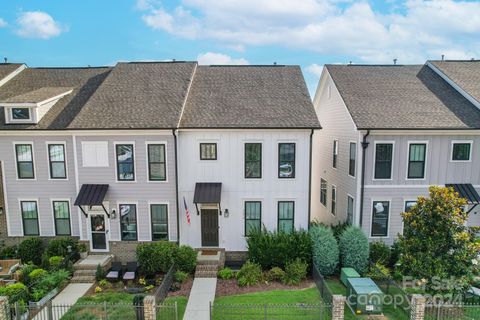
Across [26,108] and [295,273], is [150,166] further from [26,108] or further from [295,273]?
[295,273]

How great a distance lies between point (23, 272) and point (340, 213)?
16.4 metres

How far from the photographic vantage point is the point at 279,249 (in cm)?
1567

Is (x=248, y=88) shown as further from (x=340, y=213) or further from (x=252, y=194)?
(x=340, y=213)

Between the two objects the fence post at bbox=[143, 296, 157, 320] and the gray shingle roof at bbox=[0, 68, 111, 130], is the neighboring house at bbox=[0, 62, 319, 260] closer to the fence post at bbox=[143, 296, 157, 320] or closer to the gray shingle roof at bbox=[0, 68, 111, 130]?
the gray shingle roof at bbox=[0, 68, 111, 130]

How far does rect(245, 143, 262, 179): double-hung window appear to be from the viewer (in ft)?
55.0

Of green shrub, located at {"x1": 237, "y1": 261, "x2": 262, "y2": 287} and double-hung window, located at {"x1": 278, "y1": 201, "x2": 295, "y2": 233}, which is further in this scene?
double-hung window, located at {"x1": 278, "y1": 201, "x2": 295, "y2": 233}

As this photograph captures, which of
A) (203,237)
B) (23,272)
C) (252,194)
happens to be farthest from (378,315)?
(23,272)

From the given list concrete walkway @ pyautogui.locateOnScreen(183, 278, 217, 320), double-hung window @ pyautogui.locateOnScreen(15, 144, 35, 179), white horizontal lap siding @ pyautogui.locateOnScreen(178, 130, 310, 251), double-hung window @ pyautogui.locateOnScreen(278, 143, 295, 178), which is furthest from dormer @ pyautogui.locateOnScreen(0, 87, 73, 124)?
double-hung window @ pyautogui.locateOnScreen(278, 143, 295, 178)

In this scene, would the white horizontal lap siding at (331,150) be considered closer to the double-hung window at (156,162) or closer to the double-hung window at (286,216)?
the double-hung window at (286,216)

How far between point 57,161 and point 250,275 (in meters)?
11.3

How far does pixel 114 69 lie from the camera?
2067 cm

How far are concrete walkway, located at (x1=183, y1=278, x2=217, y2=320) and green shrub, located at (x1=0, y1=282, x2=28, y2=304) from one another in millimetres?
6449

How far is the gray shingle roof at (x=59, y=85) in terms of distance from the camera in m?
17.6

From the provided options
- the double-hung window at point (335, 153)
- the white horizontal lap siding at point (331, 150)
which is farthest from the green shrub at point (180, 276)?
the double-hung window at point (335, 153)
